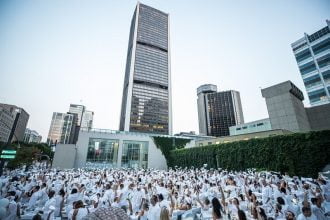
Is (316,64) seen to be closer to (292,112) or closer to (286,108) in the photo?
(286,108)

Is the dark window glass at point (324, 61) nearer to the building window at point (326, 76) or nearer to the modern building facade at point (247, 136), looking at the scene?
the building window at point (326, 76)

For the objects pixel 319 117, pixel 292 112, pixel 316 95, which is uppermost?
pixel 316 95

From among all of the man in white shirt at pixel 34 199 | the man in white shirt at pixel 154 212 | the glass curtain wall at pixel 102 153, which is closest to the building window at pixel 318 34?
the glass curtain wall at pixel 102 153

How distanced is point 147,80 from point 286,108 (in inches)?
2918

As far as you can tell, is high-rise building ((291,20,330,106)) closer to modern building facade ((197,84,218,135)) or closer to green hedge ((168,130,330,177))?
green hedge ((168,130,330,177))

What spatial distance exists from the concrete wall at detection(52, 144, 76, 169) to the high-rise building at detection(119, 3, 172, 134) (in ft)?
184

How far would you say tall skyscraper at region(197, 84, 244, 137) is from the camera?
156 metres

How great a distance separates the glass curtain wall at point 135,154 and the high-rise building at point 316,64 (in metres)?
46.3

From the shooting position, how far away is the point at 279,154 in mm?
16844

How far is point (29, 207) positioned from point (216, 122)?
527 feet

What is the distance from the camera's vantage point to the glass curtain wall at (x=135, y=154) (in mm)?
35969

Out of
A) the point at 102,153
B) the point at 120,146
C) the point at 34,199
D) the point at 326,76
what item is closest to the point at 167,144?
the point at 120,146

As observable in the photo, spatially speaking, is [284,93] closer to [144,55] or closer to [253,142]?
[253,142]

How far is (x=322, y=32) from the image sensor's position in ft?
149
